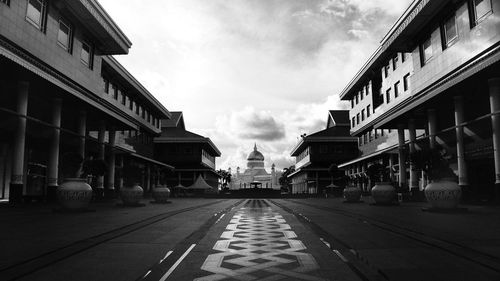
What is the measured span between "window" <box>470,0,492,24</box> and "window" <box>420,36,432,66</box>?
18.5ft

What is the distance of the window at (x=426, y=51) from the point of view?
29.0 metres

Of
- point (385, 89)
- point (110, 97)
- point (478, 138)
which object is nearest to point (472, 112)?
point (478, 138)

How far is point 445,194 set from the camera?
16094mm

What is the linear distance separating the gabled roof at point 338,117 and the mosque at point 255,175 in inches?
2488

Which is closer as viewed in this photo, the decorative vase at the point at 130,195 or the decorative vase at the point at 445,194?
the decorative vase at the point at 445,194

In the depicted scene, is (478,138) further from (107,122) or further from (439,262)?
(107,122)

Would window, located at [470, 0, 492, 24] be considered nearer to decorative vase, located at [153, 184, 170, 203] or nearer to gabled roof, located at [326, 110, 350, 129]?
decorative vase, located at [153, 184, 170, 203]

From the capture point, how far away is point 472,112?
26.9 meters

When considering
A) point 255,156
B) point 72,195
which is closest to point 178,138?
point 72,195

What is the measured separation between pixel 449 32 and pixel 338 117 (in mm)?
49628

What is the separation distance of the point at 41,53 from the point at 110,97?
1498cm

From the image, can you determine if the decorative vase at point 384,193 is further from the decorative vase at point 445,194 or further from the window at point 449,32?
the window at point 449,32

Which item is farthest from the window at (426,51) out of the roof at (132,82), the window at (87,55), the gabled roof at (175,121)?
the gabled roof at (175,121)

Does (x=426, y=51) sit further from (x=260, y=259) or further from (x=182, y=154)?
(x=182, y=154)
